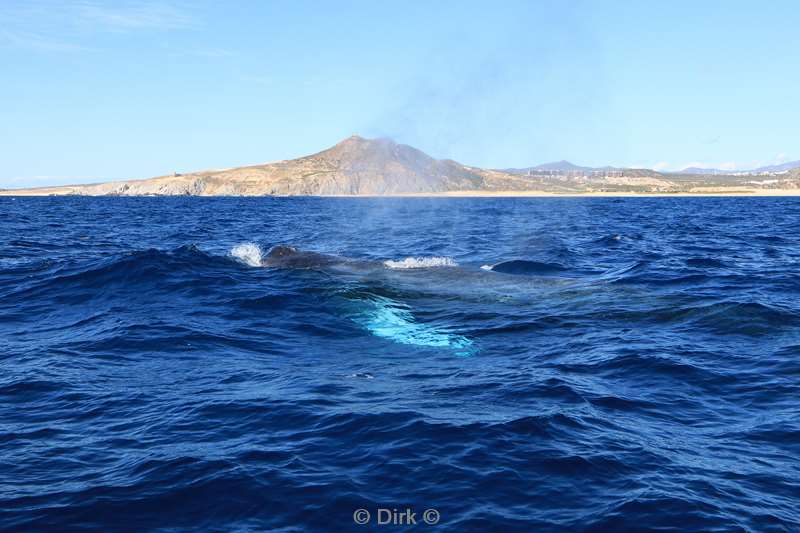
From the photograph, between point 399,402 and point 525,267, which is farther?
point 525,267

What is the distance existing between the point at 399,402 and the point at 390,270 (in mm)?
14371

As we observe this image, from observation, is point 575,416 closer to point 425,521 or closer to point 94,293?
point 425,521

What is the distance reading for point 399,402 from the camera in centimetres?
1073

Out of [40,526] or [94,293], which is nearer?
[40,526]

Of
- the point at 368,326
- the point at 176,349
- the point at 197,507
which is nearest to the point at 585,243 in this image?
the point at 368,326

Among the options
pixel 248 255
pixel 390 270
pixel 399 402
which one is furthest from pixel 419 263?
pixel 399 402

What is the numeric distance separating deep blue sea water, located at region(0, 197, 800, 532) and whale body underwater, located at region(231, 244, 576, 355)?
0.50 feet

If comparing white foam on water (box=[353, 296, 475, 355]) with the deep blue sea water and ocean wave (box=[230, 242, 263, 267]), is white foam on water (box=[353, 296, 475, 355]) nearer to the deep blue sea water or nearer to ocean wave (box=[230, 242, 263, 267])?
the deep blue sea water

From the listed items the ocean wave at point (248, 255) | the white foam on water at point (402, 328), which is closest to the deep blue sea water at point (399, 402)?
the white foam on water at point (402, 328)

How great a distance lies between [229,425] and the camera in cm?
977

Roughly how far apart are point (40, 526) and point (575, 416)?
7330 mm

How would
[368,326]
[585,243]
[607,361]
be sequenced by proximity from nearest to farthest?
1. [607,361]
2. [368,326]
3. [585,243]

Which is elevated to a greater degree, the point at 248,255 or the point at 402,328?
the point at 248,255

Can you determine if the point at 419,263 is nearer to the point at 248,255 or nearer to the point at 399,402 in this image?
the point at 248,255
